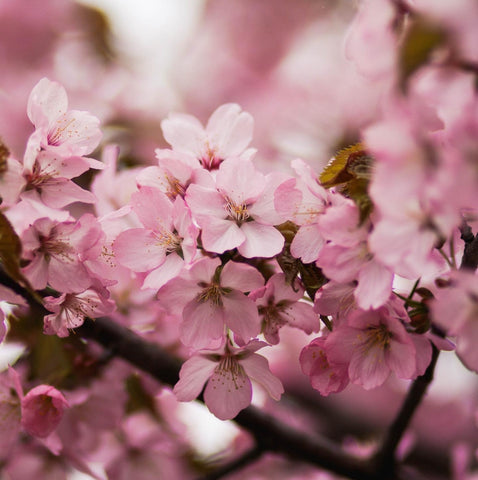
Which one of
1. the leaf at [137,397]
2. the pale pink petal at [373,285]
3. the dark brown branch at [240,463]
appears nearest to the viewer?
the pale pink petal at [373,285]

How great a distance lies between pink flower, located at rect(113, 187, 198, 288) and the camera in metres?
0.75

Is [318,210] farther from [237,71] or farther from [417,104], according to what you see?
[237,71]

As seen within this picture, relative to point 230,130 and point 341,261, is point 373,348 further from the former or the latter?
point 230,130

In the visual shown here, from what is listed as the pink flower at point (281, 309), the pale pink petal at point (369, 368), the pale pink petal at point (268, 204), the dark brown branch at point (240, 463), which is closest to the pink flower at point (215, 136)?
the pale pink petal at point (268, 204)

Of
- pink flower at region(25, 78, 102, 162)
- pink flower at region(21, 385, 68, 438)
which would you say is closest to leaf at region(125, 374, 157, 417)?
pink flower at region(21, 385, 68, 438)

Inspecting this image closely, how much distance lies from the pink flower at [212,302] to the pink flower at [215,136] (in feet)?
0.65

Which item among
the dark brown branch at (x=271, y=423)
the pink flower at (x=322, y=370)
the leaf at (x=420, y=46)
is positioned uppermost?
the leaf at (x=420, y=46)

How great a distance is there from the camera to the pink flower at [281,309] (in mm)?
741

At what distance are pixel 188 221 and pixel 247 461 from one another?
1.83 ft

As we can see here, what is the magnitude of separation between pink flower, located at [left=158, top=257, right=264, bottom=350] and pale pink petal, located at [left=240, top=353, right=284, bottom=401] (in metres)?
0.06

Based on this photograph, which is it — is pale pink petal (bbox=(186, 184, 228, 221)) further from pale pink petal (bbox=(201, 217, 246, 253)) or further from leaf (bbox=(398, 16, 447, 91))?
leaf (bbox=(398, 16, 447, 91))

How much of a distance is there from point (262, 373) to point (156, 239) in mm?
219

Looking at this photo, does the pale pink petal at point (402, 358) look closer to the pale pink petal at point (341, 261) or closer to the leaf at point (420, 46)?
the pale pink petal at point (341, 261)

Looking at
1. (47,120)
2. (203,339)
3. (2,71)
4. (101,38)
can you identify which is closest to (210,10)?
(101,38)
